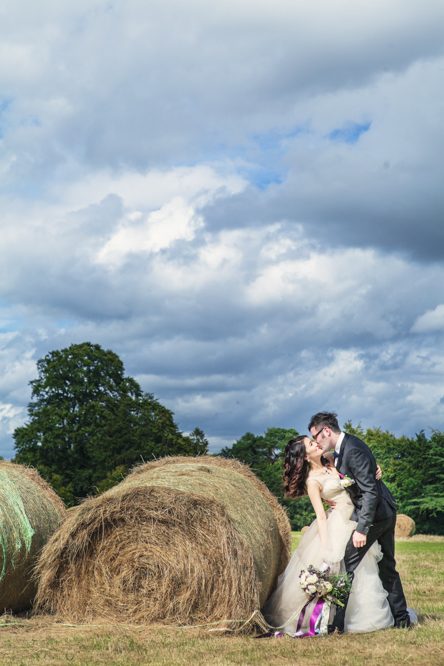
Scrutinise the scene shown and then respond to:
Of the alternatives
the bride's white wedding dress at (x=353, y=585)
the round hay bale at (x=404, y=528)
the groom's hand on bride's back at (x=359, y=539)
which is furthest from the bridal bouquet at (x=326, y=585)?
the round hay bale at (x=404, y=528)

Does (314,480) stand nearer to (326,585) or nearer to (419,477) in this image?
(326,585)

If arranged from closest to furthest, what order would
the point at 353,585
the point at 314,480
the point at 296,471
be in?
the point at 353,585
the point at 314,480
the point at 296,471

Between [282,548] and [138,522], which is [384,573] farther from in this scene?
[138,522]

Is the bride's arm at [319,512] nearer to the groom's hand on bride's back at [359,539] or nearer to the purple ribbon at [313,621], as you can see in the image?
the groom's hand on bride's back at [359,539]

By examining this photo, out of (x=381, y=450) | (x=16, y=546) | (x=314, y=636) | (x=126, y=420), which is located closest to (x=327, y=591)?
(x=314, y=636)

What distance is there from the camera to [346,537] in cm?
914

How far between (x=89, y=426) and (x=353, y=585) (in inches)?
1233

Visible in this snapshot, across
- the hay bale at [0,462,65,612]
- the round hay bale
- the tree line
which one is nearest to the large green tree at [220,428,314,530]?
the tree line

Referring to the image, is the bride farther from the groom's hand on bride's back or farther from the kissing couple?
the groom's hand on bride's back

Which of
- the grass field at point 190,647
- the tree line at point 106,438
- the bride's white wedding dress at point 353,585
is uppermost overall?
the tree line at point 106,438

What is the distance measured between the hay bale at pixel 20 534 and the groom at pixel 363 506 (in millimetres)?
3650

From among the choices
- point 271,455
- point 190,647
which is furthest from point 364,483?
point 271,455

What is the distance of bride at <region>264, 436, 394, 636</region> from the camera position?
29.7 feet

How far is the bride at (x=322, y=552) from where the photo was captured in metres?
9.04
